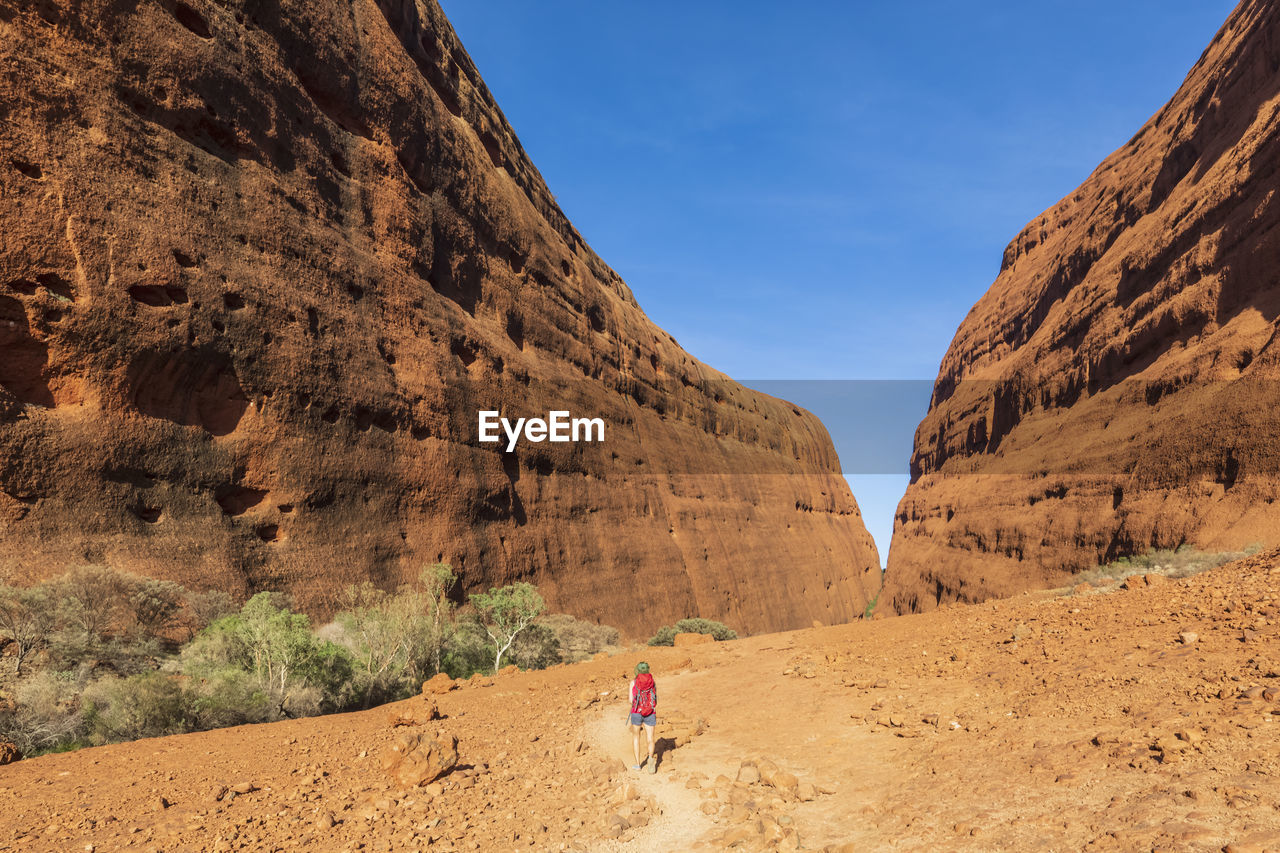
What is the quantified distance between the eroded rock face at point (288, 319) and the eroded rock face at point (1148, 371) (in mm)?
18028

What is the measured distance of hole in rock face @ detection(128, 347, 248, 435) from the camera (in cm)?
1340

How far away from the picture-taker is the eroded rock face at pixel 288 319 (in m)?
12.2

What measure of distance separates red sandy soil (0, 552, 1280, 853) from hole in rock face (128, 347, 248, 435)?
8797mm

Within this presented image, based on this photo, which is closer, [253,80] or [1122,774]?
[1122,774]

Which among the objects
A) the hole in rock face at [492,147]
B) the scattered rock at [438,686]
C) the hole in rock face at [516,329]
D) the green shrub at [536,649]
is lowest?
the green shrub at [536,649]

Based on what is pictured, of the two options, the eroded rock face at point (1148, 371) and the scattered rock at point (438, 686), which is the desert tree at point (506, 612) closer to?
the scattered rock at point (438, 686)

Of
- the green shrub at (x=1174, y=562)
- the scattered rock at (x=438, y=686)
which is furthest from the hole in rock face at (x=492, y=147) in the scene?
the green shrub at (x=1174, y=562)

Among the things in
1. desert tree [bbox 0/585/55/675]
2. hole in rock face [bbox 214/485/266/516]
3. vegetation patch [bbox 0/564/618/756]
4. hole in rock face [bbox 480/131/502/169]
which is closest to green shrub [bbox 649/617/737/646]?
vegetation patch [bbox 0/564/618/756]

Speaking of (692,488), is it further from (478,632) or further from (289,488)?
(289,488)

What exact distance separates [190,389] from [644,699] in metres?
13.1

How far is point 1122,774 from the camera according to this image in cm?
484

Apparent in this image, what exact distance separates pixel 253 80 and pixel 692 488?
27.9 m

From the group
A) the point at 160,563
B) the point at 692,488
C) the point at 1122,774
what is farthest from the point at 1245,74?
the point at 160,563

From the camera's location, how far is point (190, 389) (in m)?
14.3
